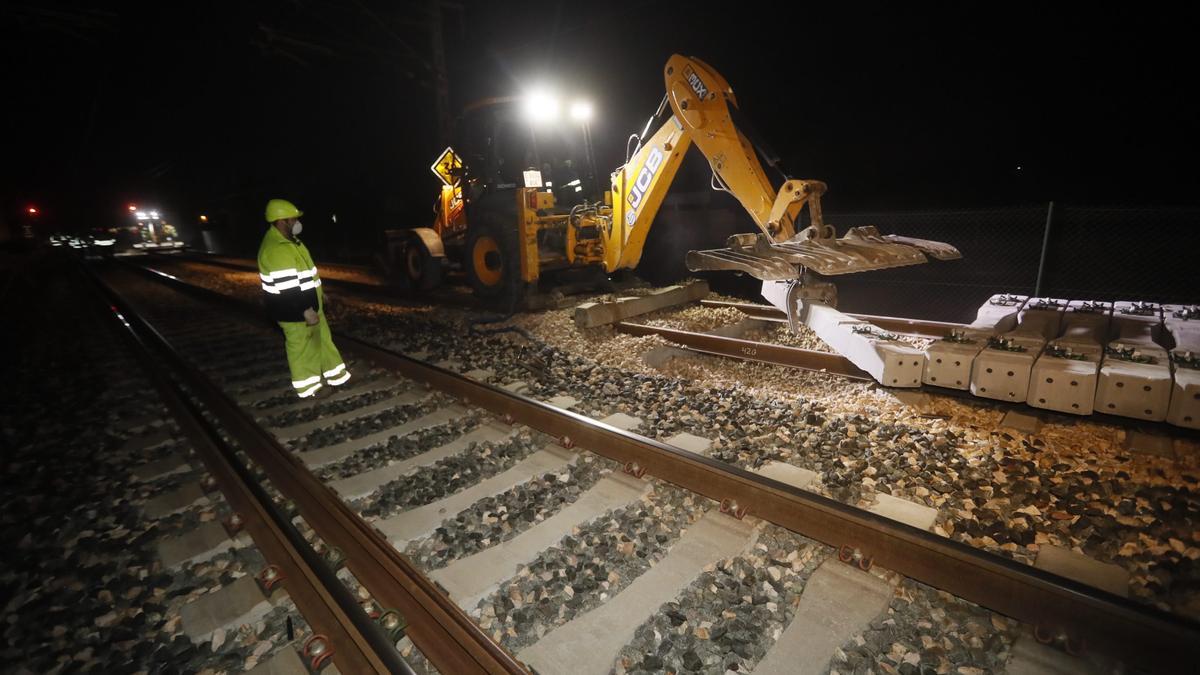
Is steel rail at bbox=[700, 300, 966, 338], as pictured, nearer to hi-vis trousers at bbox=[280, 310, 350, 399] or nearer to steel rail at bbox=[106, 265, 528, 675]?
steel rail at bbox=[106, 265, 528, 675]

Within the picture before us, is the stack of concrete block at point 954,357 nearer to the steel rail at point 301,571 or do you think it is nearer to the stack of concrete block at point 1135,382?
the stack of concrete block at point 1135,382

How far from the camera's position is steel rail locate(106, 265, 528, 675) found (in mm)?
2020

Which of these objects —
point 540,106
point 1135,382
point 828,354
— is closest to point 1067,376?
point 1135,382

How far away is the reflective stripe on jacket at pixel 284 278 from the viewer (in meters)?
4.96

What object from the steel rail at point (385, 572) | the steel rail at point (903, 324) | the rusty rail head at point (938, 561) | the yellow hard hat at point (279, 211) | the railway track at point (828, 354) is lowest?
the steel rail at point (385, 572)

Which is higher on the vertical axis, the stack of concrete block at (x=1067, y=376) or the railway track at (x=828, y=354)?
the stack of concrete block at (x=1067, y=376)

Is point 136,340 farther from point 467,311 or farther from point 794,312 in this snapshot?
point 794,312

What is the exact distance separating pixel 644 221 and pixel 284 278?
185 inches

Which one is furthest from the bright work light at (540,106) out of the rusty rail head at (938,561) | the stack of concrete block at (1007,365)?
the stack of concrete block at (1007,365)

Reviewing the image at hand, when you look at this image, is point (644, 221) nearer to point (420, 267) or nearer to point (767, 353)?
point (767, 353)

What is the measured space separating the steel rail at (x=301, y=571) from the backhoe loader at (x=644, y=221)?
4.08m

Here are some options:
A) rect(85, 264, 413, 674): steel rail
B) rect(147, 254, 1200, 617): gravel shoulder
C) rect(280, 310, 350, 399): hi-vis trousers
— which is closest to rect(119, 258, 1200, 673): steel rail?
rect(147, 254, 1200, 617): gravel shoulder

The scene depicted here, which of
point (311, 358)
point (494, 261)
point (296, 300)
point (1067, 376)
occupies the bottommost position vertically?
point (311, 358)

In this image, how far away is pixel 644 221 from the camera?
759cm
